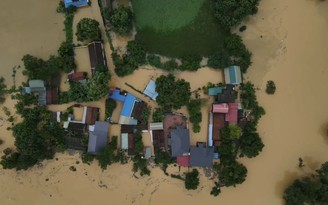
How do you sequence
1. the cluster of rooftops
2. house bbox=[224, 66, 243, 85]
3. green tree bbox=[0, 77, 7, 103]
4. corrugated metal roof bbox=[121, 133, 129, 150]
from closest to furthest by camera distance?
house bbox=[224, 66, 243, 85] < the cluster of rooftops < corrugated metal roof bbox=[121, 133, 129, 150] < green tree bbox=[0, 77, 7, 103]

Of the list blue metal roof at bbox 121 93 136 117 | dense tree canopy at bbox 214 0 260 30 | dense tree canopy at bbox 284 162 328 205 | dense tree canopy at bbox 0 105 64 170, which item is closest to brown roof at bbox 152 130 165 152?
blue metal roof at bbox 121 93 136 117

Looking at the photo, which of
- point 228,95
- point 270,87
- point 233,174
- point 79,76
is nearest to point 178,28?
point 228,95

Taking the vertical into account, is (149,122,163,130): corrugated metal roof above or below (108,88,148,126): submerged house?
below

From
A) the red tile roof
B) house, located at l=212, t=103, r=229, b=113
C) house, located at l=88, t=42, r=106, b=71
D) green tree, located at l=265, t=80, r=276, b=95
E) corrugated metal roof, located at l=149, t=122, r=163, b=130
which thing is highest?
house, located at l=88, t=42, r=106, b=71

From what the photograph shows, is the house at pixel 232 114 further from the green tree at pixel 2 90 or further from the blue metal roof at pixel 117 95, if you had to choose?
the green tree at pixel 2 90

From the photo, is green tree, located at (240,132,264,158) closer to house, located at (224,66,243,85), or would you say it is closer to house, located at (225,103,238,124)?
house, located at (225,103,238,124)

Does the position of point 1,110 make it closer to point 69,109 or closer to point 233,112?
point 69,109

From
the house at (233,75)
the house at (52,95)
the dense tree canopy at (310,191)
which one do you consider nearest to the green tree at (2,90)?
the house at (52,95)
